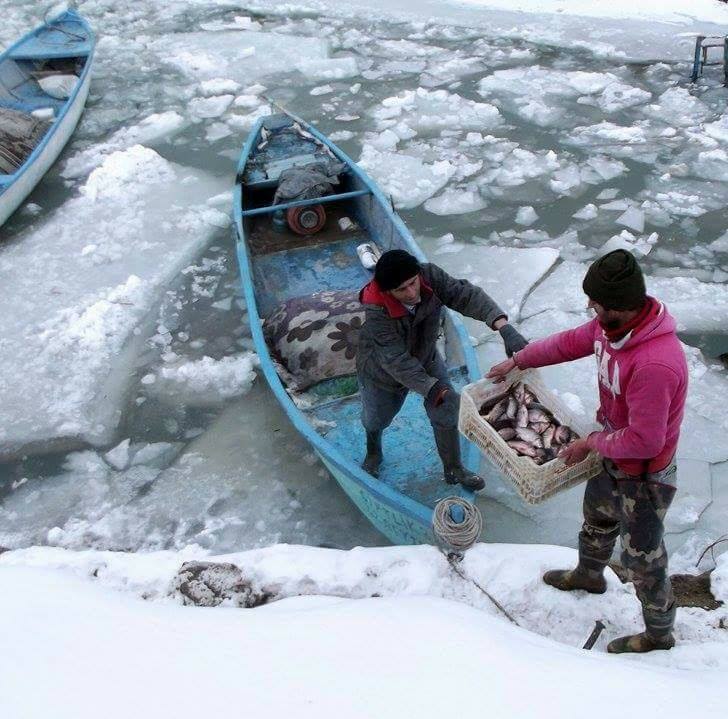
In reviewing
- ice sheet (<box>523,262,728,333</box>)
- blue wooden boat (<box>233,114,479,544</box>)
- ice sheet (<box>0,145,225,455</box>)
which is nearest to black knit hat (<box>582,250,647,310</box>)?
blue wooden boat (<box>233,114,479,544</box>)

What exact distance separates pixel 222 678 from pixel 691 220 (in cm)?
634

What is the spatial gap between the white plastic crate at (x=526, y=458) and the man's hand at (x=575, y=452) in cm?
4

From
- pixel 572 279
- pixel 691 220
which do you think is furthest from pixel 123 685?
pixel 691 220

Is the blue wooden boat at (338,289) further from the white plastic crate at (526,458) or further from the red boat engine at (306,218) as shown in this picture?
the white plastic crate at (526,458)

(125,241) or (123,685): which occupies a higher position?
(123,685)

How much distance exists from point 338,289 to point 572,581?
136 inches

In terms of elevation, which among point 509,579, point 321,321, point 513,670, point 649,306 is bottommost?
point 509,579

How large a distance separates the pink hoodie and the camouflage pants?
70 millimetres

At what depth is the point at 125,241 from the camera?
7.25m

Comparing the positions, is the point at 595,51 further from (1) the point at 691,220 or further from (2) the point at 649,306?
(2) the point at 649,306

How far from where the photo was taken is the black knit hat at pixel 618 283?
2.33 m

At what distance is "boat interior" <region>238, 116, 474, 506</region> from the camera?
4.39 m

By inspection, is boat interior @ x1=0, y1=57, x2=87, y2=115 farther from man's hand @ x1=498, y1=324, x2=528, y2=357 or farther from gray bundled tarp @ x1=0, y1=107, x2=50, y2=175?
man's hand @ x1=498, y1=324, x2=528, y2=357

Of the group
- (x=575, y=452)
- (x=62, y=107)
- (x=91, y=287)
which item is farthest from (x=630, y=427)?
(x=62, y=107)
